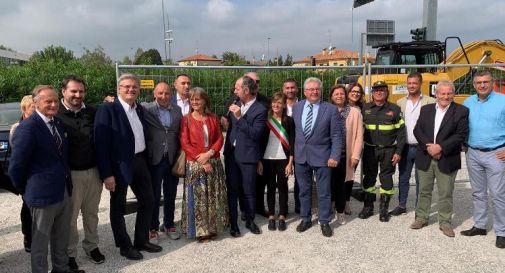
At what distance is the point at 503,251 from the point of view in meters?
4.32

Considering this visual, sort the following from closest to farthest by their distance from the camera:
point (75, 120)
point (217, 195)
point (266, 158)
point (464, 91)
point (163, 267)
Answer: point (75, 120) < point (163, 267) < point (217, 195) < point (266, 158) < point (464, 91)

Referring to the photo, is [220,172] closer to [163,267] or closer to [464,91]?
[163,267]

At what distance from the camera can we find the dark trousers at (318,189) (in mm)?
4887

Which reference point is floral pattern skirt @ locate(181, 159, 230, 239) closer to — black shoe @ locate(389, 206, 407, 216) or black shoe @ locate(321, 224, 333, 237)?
black shoe @ locate(321, 224, 333, 237)

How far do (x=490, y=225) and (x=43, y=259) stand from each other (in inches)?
201

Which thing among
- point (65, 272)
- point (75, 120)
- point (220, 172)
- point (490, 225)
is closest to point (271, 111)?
point (220, 172)

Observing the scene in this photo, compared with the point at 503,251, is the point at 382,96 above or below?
above

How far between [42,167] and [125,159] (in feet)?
2.57

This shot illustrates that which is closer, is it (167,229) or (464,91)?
(167,229)

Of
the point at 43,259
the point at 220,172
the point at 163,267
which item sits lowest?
the point at 163,267

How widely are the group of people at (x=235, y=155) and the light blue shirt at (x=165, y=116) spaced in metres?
0.01

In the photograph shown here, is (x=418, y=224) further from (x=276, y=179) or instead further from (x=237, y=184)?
(x=237, y=184)

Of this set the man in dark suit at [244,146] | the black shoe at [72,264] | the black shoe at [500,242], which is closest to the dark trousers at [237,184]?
the man in dark suit at [244,146]

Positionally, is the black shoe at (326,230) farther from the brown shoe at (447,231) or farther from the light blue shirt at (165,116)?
the light blue shirt at (165,116)
